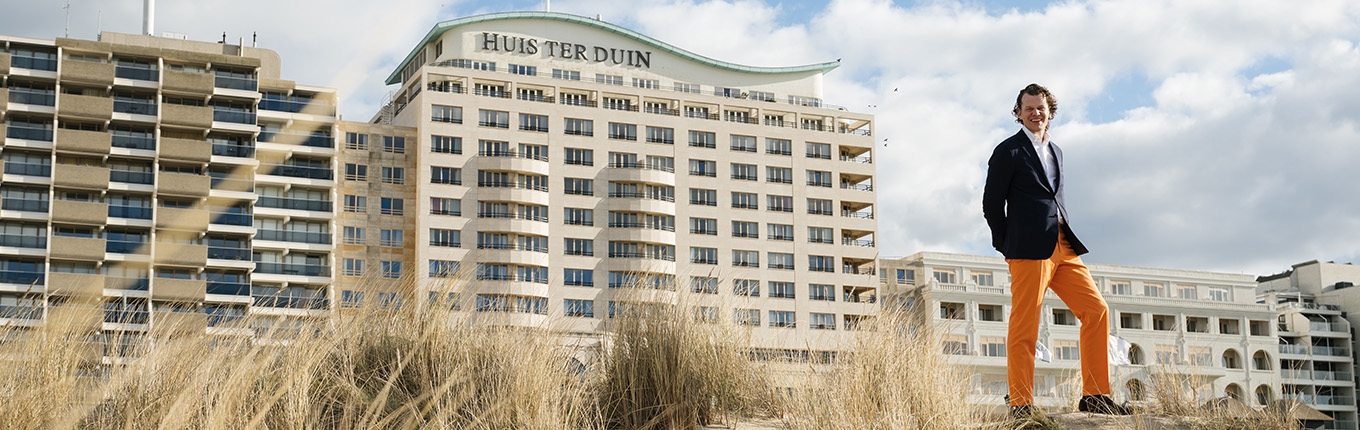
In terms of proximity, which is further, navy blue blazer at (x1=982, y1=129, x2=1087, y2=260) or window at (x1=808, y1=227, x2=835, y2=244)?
window at (x1=808, y1=227, x2=835, y2=244)

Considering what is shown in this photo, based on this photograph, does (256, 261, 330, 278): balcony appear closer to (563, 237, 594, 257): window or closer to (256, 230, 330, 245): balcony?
(256, 230, 330, 245): balcony

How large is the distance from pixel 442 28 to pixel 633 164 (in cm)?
1464

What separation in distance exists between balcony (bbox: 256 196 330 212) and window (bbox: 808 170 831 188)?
3098cm

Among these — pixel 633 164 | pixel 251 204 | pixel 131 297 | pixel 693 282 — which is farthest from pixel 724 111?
pixel 693 282

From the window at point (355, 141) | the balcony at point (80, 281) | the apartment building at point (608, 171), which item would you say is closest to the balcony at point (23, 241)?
the balcony at point (80, 281)

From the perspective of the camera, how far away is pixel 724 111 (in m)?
95.5

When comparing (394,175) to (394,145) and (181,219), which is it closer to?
(394,145)

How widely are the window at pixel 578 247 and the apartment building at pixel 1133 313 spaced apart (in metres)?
17.6

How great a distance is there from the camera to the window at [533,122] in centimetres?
8869

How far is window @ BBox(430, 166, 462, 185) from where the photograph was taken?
84750 mm

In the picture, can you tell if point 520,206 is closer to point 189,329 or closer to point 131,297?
point 131,297

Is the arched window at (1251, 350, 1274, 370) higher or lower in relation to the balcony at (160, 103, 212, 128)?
lower

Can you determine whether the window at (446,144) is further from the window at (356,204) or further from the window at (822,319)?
the window at (822,319)

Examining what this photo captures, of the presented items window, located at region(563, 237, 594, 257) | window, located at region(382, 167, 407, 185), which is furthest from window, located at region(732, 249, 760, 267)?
window, located at region(382, 167, 407, 185)
